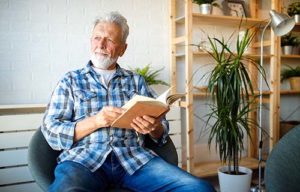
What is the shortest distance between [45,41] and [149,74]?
89 cm

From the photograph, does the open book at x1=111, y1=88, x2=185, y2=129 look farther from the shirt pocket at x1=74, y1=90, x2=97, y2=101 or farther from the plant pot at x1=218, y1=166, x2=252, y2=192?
the plant pot at x1=218, y1=166, x2=252, y2=192

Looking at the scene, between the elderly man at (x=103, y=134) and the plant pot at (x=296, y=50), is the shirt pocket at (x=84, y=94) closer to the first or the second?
the elderly man at (x=103, y=134)

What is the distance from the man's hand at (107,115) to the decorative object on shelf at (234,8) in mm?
1947

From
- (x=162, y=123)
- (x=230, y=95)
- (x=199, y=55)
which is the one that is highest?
(x=199, y=55)

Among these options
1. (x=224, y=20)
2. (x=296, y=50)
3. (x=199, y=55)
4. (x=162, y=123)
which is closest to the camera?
(x=162, y=123)

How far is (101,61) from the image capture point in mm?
1623

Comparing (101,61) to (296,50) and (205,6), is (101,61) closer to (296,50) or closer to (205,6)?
(205,6)

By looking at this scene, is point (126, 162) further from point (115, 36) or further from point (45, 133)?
point (115, 36)

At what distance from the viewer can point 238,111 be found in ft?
7.14

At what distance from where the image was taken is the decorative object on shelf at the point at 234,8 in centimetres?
280

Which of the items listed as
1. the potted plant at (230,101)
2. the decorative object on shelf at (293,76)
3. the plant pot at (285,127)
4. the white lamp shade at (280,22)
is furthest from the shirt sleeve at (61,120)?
the decorative object on shelf at (293,76)

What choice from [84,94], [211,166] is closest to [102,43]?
[84,94]

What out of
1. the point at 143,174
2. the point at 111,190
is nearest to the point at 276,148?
the point at 143,174

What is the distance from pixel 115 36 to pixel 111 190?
0.81 metres
